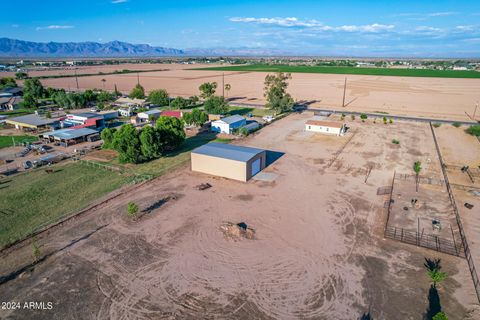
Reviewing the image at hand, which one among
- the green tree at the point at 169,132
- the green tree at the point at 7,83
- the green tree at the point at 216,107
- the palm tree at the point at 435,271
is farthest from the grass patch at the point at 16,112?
the palm tree at the point at 435,271

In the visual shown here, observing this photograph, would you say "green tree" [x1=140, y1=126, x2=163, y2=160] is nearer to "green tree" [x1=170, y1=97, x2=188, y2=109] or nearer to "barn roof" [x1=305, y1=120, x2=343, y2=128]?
"barn roof" [x1=305, y1=120, x2=343, y2=128]

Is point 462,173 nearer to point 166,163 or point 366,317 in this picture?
point 366,317

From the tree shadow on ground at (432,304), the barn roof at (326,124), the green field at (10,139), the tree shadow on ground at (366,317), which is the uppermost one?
the barn roof at (326,124)

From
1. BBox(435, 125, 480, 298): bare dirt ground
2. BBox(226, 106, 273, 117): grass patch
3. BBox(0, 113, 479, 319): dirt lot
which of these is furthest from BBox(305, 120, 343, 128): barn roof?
BBox(0, 113, 479, 319): dirt lot

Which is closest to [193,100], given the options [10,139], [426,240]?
[10,139]

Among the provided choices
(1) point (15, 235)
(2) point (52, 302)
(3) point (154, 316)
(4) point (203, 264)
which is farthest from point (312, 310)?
(1) point (15, 235)

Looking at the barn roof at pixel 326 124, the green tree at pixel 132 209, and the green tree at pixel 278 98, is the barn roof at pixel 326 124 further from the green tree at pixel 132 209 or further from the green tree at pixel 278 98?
the green tree at pixel 132 209
